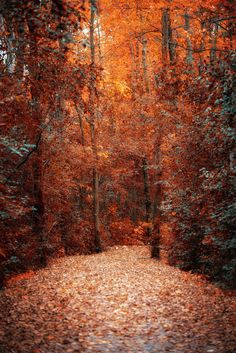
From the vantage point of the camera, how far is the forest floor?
18.7 ft

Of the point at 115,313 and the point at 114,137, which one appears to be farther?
the point at 114,137

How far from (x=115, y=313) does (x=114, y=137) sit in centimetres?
1500

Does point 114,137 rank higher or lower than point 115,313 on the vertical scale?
higher

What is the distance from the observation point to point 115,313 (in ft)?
24.2

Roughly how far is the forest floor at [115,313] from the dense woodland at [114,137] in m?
1.18

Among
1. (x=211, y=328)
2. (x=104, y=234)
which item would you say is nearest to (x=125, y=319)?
(x=211, y=328)

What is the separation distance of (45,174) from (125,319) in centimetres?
814

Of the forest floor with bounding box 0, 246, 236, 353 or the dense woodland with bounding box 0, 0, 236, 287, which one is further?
the dense woodland with bounding box 0, 0, 236, 287

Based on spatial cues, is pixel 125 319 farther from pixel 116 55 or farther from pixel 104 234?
pixel 116 55

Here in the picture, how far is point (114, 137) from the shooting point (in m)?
21.4

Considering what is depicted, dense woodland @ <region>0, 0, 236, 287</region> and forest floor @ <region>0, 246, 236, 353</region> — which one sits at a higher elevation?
dense woodland @ <region>0, 0, 236, 287</region>

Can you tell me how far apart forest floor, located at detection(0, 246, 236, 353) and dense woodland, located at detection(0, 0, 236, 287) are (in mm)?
1179

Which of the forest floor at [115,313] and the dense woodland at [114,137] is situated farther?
the dense woodland at [114,137]

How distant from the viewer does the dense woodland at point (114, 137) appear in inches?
297
